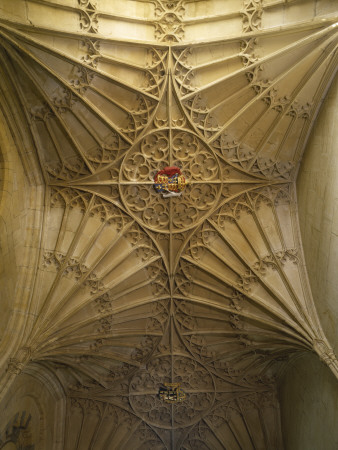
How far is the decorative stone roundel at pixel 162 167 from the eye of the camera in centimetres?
1175

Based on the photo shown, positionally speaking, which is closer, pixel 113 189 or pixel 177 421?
pixel 113 189

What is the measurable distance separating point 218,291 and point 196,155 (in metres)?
3.91

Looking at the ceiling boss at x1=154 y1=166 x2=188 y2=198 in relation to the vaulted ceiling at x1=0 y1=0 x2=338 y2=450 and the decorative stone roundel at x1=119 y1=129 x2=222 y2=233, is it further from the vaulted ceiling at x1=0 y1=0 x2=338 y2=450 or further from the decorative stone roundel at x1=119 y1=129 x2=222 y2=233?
the vaulted ceiling at x1=0 y1=0 x2=338 y2=450

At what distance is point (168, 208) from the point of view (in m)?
12.4

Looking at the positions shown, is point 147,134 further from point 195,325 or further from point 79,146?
point 195,325

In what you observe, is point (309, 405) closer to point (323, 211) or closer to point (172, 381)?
point (172, 381)

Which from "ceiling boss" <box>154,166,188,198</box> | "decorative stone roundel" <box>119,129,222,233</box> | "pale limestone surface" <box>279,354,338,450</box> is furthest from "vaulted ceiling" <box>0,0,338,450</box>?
"pale limestone surface" <box>279,354,338,450</box>

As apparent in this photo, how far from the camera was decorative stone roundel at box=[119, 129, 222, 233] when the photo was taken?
38.5ft

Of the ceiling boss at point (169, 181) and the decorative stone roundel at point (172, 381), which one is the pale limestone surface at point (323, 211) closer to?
the ceiling boss at point (169, 181)

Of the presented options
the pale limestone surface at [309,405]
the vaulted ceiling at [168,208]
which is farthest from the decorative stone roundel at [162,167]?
the pale limestone surface at [309,405]

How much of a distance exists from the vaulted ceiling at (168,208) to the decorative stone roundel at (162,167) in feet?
0.13

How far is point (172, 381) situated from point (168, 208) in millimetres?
5535

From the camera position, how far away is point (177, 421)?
14094 mm

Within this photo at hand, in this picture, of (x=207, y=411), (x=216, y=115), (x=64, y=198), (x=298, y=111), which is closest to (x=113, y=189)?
(x=64, y=198)
